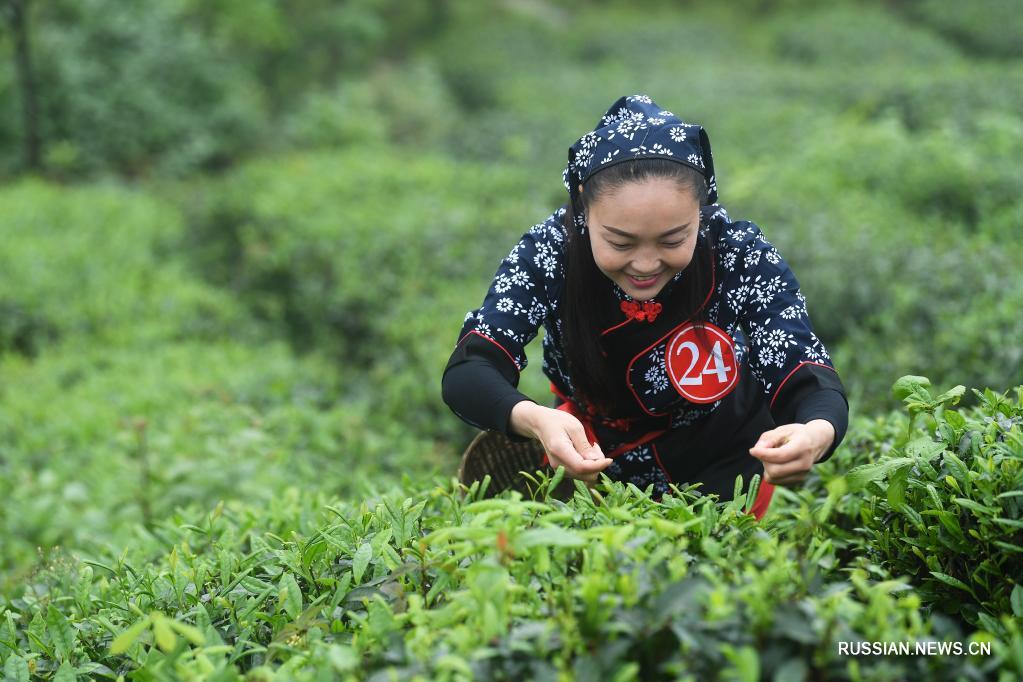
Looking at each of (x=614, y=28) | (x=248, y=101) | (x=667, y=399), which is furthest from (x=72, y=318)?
(x=614, y=28)

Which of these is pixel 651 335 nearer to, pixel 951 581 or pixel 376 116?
pixel 951 581

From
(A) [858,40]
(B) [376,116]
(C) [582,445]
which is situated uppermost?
(A) [858,40]

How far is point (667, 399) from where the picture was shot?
7.52ft

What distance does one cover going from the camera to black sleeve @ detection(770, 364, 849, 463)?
1859 millimetres

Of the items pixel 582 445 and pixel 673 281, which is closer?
pixel 582 445

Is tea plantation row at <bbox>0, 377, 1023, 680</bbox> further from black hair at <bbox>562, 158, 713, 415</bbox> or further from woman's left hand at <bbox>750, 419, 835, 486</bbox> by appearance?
black hair at <bbox>562, 158, 713, 415</bbox>

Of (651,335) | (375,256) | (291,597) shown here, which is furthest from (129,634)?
(375,256)

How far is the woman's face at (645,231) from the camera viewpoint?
1.90 m

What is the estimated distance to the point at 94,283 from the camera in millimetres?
6789

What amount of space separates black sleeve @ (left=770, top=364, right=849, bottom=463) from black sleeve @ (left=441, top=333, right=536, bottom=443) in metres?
0.57

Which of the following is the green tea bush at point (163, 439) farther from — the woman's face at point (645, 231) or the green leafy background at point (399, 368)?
the woman's face at point (645, 231)

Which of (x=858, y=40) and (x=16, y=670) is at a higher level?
(x=858, y=40)

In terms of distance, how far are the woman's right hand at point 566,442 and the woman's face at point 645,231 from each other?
0.40 m

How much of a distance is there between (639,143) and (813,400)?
67 centimetres
